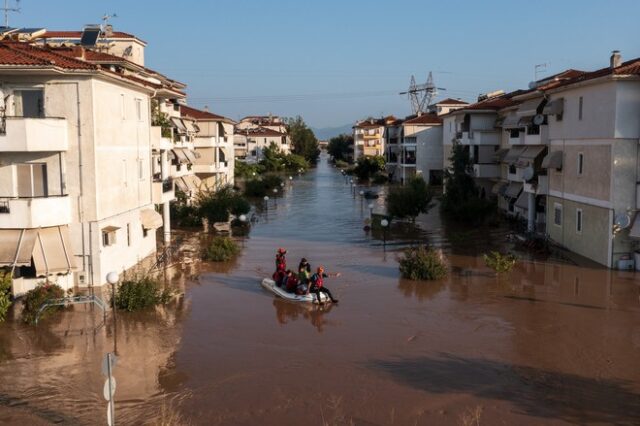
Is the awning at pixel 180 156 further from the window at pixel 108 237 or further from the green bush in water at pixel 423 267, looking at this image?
the green bush in water at pixel 423 267

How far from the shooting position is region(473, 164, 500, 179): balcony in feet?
156

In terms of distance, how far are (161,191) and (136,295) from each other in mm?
11732

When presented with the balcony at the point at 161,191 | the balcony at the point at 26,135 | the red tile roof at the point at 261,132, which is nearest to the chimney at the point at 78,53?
the balcony at the point at 26,135

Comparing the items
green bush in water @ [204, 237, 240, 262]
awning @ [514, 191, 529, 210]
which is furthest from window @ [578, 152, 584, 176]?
green bush in water @ [204, 237, 240, 262]

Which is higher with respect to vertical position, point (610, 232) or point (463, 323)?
point (610, 232)

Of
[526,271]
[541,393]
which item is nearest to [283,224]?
[526,271]

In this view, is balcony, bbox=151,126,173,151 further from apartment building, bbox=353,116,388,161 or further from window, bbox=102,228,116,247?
apartment building, bbox=353,116,388,161

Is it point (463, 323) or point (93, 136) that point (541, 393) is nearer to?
point (463, 323)

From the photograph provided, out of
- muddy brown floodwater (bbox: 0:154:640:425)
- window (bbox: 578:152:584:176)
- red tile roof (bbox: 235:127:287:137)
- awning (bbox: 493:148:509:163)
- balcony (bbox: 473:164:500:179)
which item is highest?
red tile roof (bbox: 235:127:287:137)

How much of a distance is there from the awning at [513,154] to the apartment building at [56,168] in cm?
2275

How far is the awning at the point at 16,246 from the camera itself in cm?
2066

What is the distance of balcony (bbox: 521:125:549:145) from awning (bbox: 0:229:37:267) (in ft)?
80.7

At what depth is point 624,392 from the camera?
1388 cm

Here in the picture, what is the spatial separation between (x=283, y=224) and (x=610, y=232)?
76.1 ft
